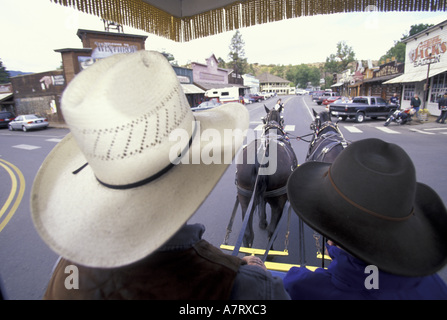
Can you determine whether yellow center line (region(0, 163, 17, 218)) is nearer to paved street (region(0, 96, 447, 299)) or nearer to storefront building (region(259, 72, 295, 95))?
paved street (region(0, 96, 447, 299))

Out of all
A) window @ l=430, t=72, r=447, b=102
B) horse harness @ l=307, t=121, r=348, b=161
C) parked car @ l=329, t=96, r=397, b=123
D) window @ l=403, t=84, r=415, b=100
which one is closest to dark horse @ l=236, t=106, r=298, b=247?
horse harness @ l=307, t=121, r=348, b=161

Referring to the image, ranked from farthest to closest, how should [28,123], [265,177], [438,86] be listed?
[28,123] → [438,86] → [265,177]

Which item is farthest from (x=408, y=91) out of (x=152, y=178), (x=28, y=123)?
(x=28, y=123)

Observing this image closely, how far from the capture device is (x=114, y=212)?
100 cm

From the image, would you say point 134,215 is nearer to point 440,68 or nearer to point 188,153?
point 188,153

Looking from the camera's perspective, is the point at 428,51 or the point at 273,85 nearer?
the point at 428,51

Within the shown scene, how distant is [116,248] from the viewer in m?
0.88

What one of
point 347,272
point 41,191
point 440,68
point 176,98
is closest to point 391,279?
point 347,272

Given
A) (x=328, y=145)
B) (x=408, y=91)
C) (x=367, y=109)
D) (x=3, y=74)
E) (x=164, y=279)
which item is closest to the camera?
(x=164, y=279)

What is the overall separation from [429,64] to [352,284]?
2014cm

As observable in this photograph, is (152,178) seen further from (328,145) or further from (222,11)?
(328,145)

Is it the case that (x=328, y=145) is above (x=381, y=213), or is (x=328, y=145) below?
below

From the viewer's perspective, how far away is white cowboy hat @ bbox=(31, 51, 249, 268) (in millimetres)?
926

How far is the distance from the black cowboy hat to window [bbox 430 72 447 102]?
67.8 ft
